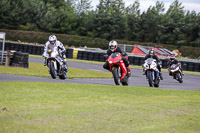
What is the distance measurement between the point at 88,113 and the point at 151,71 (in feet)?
33.0

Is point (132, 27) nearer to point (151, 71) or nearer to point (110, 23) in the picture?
point (110, 23)

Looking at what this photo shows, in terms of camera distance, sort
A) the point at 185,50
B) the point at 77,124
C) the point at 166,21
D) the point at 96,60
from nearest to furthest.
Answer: the point at 77,124, the point at 96,60, the point at 185,50, the point at 166,21

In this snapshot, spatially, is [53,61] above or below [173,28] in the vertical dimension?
below

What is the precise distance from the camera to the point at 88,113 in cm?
761

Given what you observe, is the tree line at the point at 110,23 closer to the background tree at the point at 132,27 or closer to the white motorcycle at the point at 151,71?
Answer: the background tree at the point at 132,27

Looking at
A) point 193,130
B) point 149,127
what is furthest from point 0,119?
point 193,130

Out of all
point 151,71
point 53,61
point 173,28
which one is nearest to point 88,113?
point 53,61

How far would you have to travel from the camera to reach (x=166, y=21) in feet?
217

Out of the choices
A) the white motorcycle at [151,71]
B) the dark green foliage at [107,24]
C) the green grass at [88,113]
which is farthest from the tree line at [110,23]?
the green grass at [88,113]

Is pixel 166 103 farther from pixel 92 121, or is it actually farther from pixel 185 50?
pixel 185 50

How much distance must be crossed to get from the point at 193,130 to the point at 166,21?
199 ft

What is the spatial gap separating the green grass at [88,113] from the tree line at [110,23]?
5208 cm

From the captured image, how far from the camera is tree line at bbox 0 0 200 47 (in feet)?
209

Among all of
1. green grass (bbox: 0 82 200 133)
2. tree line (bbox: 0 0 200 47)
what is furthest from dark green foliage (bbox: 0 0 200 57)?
green grass (bbox: 0 82 200 133)
